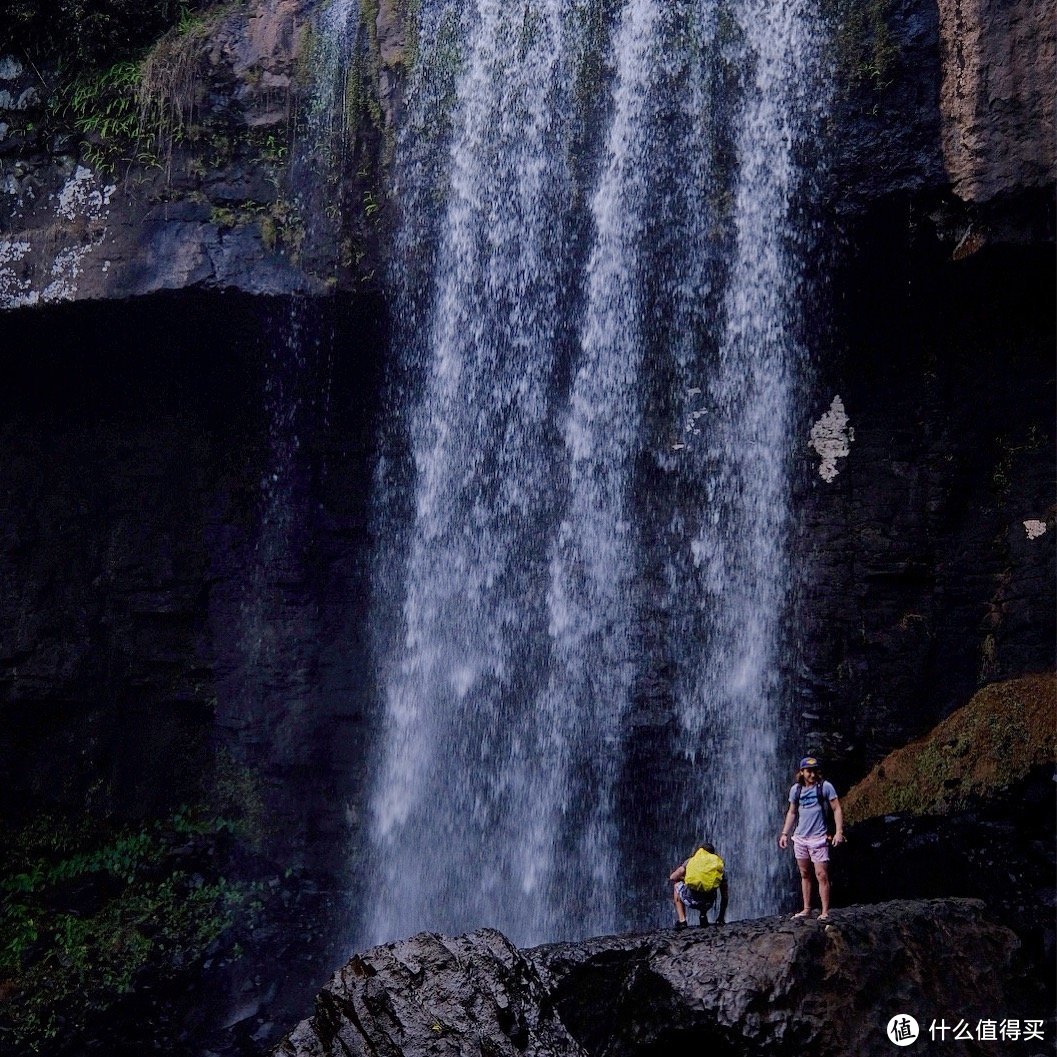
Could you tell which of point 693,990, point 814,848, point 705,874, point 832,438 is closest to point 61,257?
point 832,438

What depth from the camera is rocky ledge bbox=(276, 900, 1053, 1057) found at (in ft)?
16.9

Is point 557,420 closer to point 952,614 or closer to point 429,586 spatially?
point 429,586

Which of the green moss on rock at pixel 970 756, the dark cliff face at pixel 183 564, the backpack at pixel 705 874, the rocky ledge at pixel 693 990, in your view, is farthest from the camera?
the dark cliff face at pixel 183 564

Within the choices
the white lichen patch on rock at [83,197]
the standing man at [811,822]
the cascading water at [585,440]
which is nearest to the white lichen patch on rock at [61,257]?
the white lichen patch on rock at [83,197]

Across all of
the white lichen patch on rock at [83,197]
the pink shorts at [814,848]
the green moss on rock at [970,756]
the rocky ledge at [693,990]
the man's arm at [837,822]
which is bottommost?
the rocky ledge at [693,990]

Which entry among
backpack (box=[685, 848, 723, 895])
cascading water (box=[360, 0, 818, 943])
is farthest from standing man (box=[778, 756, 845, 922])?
cascading water (box=[360, 0, 818, 943])

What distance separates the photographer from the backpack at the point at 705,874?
24.5 ft

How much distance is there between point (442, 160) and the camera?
1102 cm

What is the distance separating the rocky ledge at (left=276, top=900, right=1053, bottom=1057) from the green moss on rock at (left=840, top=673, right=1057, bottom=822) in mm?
1879

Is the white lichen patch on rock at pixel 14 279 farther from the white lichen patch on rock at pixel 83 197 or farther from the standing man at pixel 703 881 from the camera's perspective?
the standing man at pixel 703 881

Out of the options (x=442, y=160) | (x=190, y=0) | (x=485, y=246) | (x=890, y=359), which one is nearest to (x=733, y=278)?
(x=890, y=359)

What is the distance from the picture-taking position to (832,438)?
10547mm

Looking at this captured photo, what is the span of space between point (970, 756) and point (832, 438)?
335 cm

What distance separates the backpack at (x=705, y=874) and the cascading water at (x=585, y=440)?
242cm
